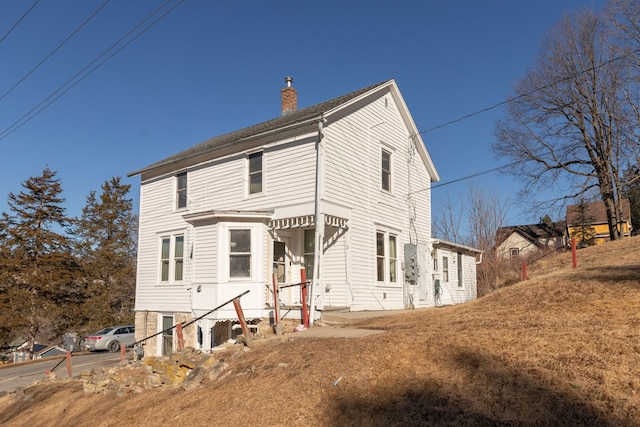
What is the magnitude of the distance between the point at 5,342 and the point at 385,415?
3541 centimetres

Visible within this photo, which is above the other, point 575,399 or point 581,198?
point 581,198

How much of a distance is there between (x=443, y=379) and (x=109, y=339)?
2686cm

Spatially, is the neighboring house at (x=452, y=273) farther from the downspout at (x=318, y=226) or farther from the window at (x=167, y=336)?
the window at (x=167, y=336)

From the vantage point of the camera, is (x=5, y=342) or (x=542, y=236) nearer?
(x=5, y=342)

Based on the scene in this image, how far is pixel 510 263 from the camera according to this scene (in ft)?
94.9

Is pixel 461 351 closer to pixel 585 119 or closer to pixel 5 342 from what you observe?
pixel 585 119

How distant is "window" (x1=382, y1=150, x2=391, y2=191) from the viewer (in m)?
16.0

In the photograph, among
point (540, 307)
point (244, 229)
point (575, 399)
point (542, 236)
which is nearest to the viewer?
point (575, 399)

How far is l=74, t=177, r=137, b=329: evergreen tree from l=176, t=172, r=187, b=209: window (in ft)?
71.5

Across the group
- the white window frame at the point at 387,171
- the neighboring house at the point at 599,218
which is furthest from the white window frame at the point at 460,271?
the neighboring house at the point at 599,218

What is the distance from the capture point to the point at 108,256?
126 feet

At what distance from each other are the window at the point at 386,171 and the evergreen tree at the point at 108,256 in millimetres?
27569

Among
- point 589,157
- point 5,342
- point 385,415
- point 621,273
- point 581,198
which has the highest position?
point 589,157

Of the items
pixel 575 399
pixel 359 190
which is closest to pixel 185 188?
pixel 359 190
